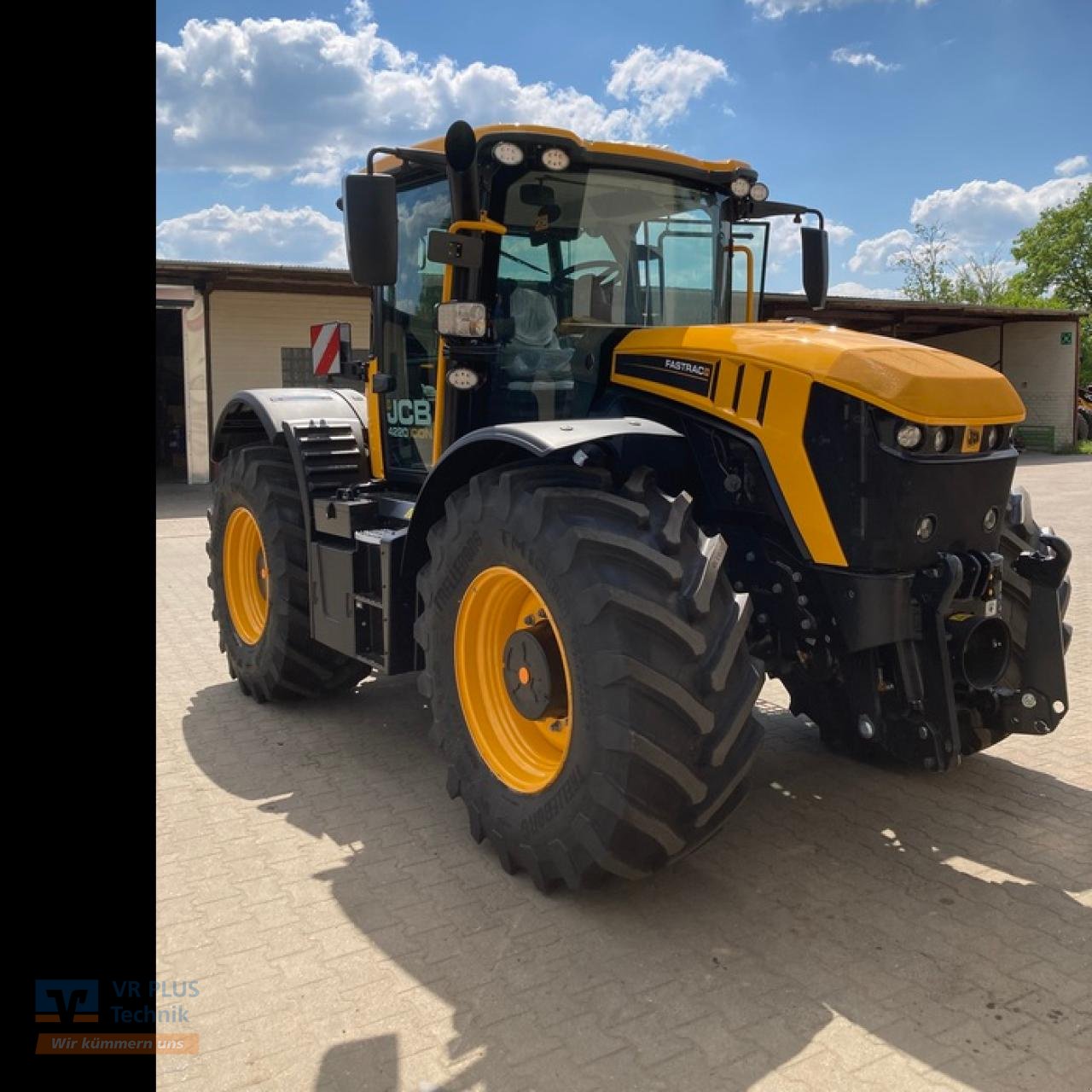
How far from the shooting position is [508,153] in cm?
395

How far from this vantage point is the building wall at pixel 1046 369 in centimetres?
2608

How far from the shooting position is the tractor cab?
13.2 feet

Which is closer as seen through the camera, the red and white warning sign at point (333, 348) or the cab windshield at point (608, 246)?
the cab windshield at point (608, 246)

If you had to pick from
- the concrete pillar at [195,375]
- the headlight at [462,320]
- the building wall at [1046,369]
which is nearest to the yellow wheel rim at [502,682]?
the headlight at [462,320]

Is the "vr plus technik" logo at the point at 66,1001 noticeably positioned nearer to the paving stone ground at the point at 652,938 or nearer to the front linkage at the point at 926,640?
the paving stone ground at the point at 652,938

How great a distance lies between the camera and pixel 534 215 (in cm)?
414

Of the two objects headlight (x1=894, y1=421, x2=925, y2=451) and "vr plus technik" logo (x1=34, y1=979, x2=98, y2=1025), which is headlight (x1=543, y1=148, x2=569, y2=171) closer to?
headlight (x1=894, y1=421, x2=925, y2=451)

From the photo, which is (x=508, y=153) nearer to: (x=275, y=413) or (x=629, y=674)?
(x=629, y=674)

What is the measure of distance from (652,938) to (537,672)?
2.99 ft

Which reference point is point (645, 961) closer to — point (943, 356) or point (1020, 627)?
point (1020, 627)

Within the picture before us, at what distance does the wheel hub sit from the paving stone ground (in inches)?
24.6

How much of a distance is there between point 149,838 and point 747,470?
8.46 ft

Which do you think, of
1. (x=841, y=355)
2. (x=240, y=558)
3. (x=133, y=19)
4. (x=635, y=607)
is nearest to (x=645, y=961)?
(x=635, y=607)

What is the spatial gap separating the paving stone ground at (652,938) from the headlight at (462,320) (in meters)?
1.94
